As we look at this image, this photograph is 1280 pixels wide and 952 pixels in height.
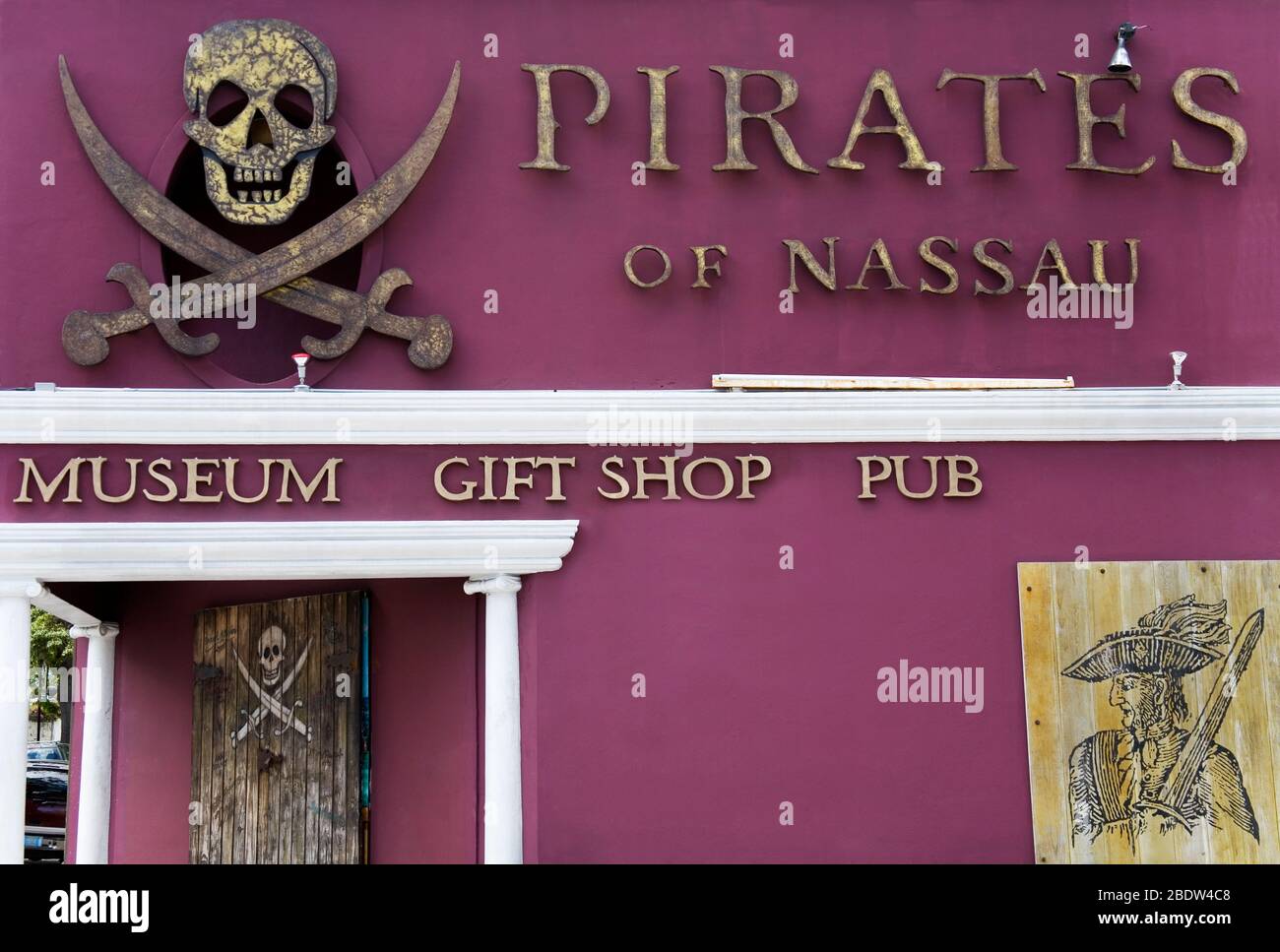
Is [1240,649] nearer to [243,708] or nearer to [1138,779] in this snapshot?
[1138,779]

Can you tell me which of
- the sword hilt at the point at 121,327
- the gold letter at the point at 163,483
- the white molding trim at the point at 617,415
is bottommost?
the gold letter at the point at 163,483

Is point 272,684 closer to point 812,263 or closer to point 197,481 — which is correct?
point 197,481

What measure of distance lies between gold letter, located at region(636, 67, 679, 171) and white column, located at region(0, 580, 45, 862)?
482cm

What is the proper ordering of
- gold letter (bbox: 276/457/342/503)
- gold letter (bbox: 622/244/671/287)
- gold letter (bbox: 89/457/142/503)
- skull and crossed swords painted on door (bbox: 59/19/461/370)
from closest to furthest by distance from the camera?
1. gold letter (bbox: 89/457/142/503)
2. gold letter (bbox: 276/457/342/503)
3. skull and crossed swords painted on door (bbox: 59/19/461/370)
4. gold letter (bbox: 622/244/671/287)

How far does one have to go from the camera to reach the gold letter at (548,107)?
9836 millimetres

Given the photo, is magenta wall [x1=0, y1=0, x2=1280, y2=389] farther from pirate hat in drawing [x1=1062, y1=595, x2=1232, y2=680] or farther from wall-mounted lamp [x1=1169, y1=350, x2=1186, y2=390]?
pirate hat in drawing [x1=1062, y1=595, x2=1232, y2=680]

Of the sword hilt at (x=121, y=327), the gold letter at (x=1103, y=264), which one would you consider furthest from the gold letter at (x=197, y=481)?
the gold letter at (x=1103, y=264)

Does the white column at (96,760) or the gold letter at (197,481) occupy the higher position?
the gold letter at (197,481)

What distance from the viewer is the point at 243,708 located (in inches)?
436

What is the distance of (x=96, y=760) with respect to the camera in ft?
37.7

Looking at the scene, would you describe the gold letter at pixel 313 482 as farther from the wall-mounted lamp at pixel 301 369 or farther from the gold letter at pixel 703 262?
the gold letter at pixel 703 262

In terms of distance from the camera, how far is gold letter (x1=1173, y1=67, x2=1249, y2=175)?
1017cm

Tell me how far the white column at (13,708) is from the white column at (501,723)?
8.97ft

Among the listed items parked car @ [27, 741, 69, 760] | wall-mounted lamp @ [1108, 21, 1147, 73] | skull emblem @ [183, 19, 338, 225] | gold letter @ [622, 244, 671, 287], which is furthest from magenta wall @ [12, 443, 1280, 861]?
parked car @ [27, 741, 69, 760]
